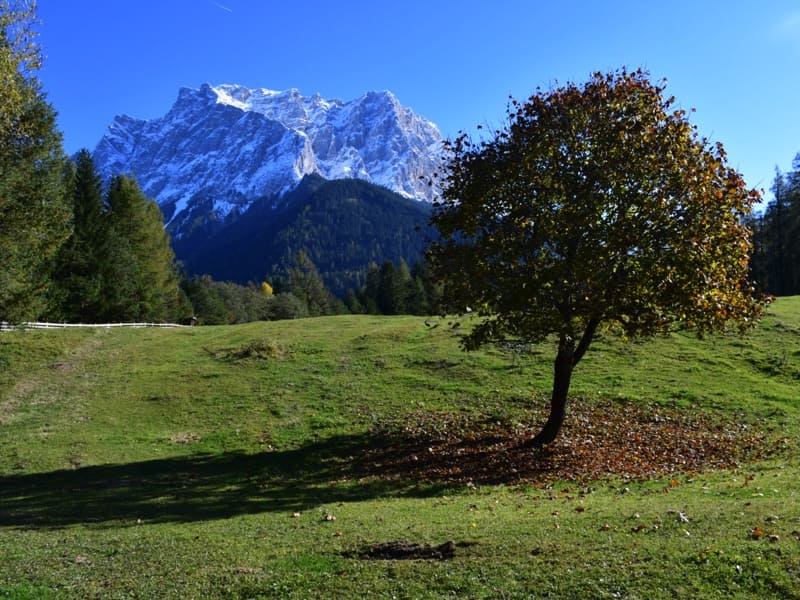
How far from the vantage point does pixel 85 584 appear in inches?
378

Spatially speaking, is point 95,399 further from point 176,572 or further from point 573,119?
point 573,119

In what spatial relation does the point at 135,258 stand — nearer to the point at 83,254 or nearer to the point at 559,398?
the point at 83,254

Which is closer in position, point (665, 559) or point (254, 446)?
point (665, 559)

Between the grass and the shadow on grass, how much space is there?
4.4 inches

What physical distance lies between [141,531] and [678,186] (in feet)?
58.5

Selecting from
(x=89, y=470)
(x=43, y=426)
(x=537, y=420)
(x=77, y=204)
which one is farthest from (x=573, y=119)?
(x=77, y=204)

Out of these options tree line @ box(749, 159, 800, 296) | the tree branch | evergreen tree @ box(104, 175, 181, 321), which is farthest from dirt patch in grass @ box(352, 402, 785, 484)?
tree line @ box(749, 159, 800, 296)

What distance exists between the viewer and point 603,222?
18203 millimetres

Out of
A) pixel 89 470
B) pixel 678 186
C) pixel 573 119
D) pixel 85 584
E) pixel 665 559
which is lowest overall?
pixel 89 470

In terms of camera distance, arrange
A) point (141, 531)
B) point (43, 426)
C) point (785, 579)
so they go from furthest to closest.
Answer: point (43, 426) → point (141, 531) → point (785, 579)

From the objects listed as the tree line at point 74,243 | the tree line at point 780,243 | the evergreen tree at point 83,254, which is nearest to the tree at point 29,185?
the tree line at point 74,243

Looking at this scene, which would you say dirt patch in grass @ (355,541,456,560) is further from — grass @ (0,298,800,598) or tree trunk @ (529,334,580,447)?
tree trunk @ (529,334,580,447)

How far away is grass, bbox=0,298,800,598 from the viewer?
29.5ft

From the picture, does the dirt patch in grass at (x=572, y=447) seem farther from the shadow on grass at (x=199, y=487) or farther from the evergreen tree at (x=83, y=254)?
the evergreen tree at (x=83, y=254)
